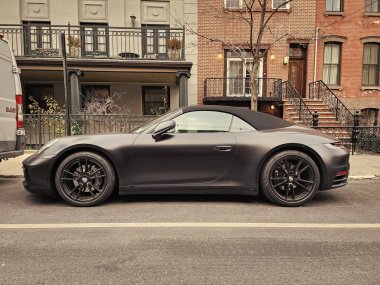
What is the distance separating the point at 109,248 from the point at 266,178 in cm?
236

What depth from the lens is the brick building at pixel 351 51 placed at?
1536 cm

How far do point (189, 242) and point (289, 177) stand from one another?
76.8 inches

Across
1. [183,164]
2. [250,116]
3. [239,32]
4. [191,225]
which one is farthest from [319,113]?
[191,225]

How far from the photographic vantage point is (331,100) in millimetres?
14312

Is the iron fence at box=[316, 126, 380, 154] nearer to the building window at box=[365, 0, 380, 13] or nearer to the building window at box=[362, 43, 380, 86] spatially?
the building window at box=[362, 43, 380, 86]

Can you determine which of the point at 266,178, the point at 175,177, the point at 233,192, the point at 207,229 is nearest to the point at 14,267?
the point at 207,229

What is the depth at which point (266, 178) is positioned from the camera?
15.0 feet

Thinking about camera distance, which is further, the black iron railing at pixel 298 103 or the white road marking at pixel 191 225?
the black iron railing at pixel 298 103

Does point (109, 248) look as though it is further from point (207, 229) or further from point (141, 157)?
point (141, 157)

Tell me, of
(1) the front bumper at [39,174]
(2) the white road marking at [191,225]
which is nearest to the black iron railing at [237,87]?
(1) the front bumper at [39,174]

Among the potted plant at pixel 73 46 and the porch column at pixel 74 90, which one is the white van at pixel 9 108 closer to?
the porch column at pixel 74 90

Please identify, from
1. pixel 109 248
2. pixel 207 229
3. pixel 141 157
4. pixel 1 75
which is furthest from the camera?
pixel 1 75

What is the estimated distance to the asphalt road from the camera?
2693 millimetres

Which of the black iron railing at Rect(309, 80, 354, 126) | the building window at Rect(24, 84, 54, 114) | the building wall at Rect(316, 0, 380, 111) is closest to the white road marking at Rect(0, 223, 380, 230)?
the black iron railing at Rect(309, 80, 354, 126)
